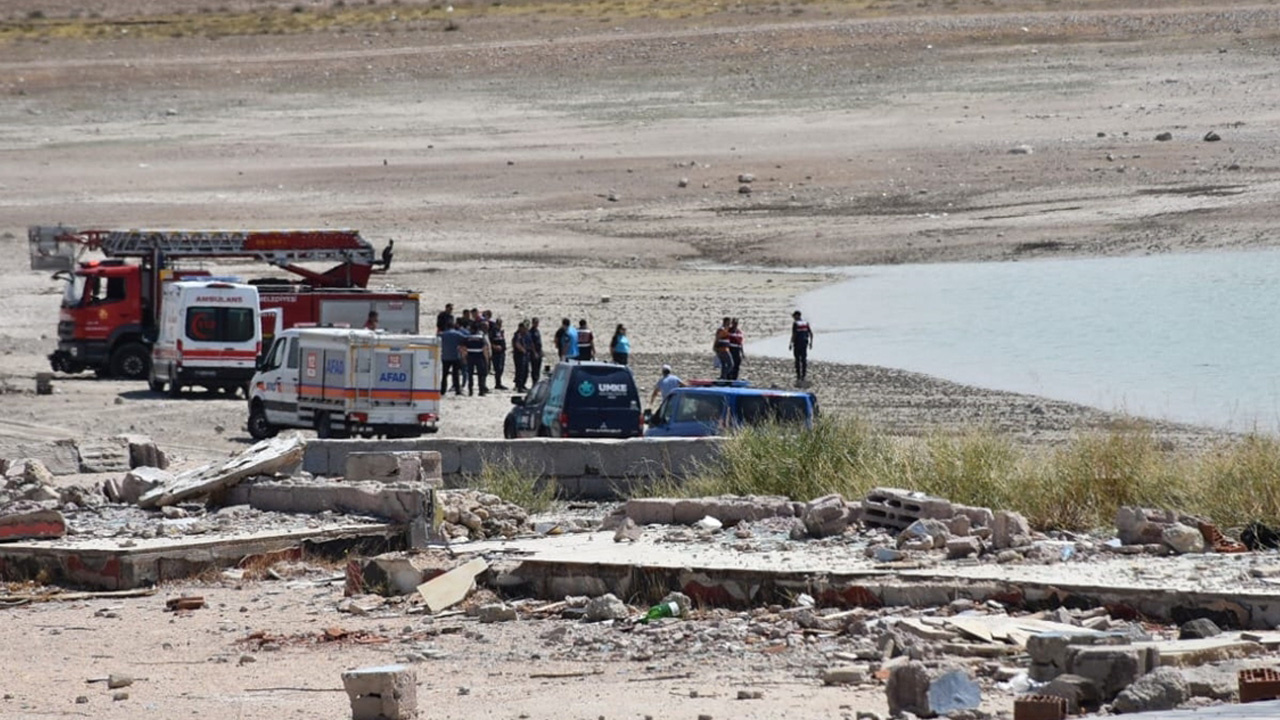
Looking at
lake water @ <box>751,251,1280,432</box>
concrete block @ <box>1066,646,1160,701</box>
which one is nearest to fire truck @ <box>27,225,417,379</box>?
lake water @ <box>751,251,1280,432</box>

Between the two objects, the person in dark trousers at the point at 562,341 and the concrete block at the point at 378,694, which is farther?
the person in dark trousers at the point at 562,341

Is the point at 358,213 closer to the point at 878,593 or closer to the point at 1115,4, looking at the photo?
the point at 1115,4

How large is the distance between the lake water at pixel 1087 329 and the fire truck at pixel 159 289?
6701 millimetres

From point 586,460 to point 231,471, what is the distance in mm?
3804

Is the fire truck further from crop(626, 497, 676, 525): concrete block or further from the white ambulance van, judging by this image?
crop(626, 497, 676, 525): concrete block

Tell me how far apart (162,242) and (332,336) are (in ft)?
31.8

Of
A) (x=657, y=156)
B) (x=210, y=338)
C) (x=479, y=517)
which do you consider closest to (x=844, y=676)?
(x=479, y=517)

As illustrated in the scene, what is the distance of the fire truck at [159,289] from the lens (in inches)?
1412

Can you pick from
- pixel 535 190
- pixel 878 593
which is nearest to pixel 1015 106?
pixel 535 190

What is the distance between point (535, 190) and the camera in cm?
5306

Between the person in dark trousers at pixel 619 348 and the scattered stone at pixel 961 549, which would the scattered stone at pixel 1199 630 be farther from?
the person in dark trousers at pixel 619 348

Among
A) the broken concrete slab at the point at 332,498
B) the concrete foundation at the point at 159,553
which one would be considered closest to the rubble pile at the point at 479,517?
the broken concrete slab at the point at 332,498

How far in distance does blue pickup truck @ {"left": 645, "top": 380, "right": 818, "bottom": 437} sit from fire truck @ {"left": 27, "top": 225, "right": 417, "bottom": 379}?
12201mm

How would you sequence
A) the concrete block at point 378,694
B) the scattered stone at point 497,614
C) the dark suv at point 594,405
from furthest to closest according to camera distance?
1. the dark suv at point 594,405
2. the scattered stone at point 497,614
3. the concrete block at point 378,694
